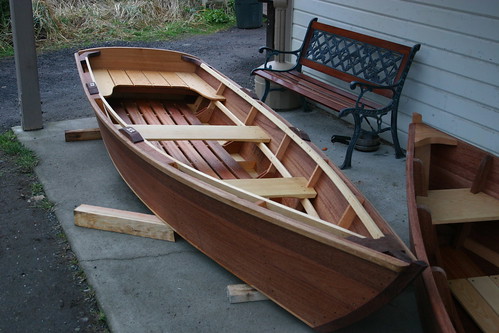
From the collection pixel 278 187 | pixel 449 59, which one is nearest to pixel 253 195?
pixel 278 187

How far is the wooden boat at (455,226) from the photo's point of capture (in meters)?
2.85

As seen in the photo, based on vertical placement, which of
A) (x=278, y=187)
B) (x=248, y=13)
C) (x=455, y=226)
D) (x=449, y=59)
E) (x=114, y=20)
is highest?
(x=449, y=59)

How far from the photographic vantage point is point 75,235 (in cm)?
414

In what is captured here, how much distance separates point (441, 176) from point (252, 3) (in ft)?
25.5

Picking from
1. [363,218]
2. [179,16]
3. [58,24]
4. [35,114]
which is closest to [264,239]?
[363,218]

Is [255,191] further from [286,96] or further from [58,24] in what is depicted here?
[58,24]

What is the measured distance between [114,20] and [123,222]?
7763 mm

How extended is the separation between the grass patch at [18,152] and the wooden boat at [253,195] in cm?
89

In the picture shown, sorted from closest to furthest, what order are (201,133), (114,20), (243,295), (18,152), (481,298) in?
(481,298), (243,295), (201,133), (18,152), (114,20)

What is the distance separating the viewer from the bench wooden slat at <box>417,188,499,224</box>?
3307 millimetres

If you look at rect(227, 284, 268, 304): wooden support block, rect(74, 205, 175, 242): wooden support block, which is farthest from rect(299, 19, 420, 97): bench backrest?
rect(227, 284, 268, 304): wooden support block

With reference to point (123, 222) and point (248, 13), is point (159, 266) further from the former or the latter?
point (248, 13)

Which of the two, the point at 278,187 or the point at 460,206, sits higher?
the point at 460,206

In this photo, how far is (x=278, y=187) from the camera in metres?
3.70
